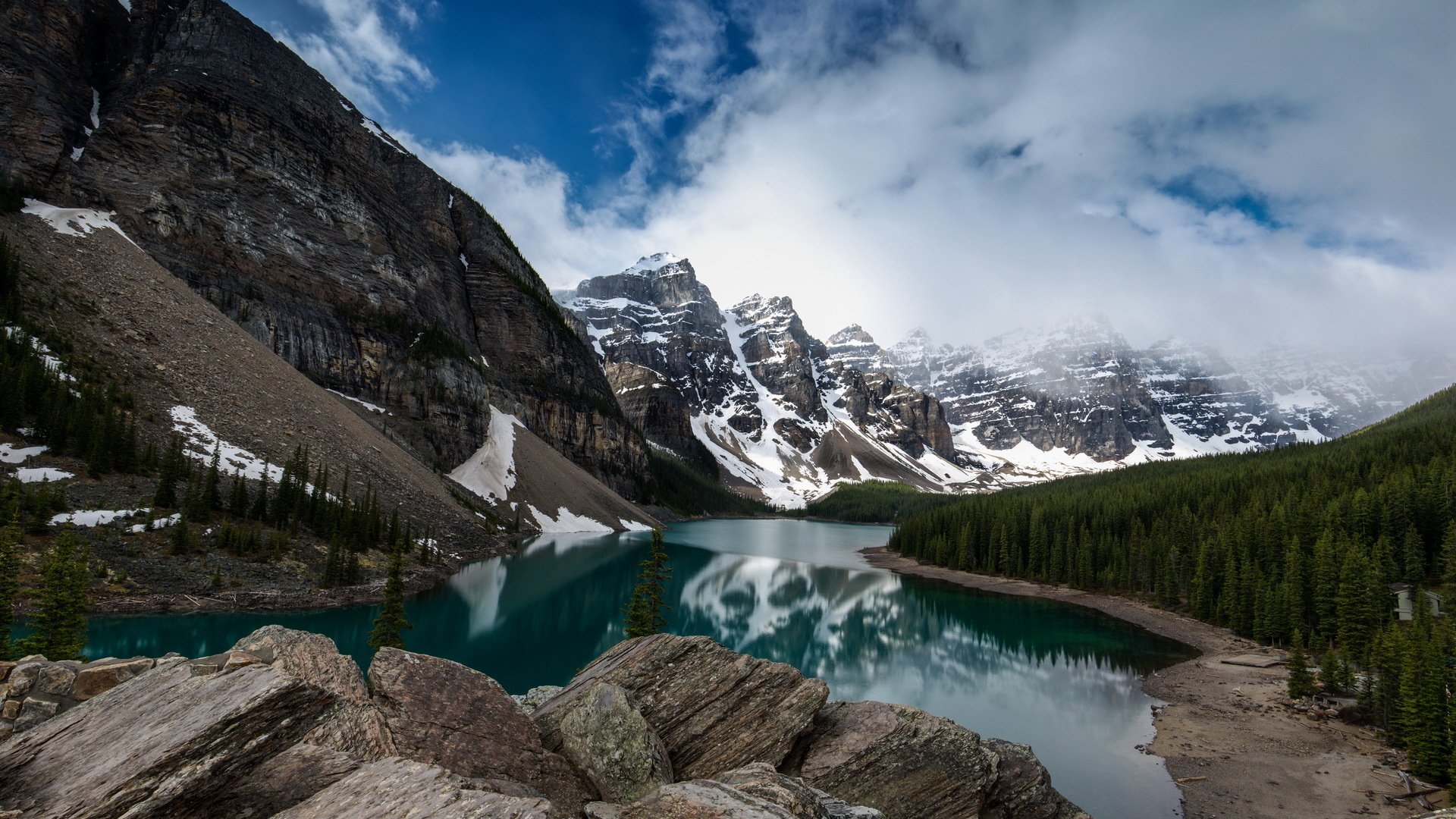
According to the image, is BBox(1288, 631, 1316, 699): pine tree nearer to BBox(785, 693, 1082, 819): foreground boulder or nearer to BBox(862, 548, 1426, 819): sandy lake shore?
BBox(862, 548, 1426, 819): sandy lake shore

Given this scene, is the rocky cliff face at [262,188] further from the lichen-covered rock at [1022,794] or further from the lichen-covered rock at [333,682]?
the lichen-covered rock at [1022,794]

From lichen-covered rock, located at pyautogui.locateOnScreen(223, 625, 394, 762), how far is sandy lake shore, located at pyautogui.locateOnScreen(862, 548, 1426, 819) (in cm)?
2051

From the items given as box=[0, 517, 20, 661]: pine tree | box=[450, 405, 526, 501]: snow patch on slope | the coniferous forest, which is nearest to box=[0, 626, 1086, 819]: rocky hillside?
box=[0, 517, 20, 661]: pine tree

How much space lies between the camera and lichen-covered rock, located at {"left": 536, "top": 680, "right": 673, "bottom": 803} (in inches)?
336

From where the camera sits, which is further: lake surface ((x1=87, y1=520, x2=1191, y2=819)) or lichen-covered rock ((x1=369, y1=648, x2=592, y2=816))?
lake surface ((x1=87, y1=520, x2=1191, y2=819))

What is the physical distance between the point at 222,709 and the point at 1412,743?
3238 centimetres

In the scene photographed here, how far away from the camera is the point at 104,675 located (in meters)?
7.46

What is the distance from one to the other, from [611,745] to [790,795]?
3.15 meters

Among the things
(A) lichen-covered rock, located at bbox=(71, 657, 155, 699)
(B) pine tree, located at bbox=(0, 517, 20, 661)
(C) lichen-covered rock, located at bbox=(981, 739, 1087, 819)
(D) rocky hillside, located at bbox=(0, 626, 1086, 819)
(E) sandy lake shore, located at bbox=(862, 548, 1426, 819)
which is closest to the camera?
(D) rocky hillside, located at bbox=(0, 626, 1086, 819)

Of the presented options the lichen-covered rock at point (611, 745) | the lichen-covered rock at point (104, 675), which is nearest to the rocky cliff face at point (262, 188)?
the lichen-covered rock at point (104, 675)

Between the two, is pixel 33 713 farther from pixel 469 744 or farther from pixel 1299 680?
pixel 1299 680

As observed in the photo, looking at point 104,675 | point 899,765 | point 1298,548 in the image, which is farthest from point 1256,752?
point 104,675

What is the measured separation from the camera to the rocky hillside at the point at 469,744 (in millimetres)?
5438

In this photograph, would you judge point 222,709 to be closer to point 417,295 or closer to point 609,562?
point 609,562
